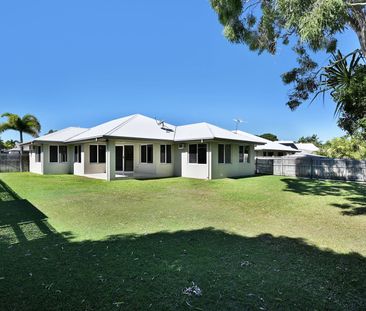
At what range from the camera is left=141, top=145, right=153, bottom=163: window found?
57.0 feet

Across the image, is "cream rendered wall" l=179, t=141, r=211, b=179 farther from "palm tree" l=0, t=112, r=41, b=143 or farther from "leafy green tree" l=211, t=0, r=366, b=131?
"palm tree" l=0, t=112, r=41, b=143

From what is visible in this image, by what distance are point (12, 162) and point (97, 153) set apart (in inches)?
389

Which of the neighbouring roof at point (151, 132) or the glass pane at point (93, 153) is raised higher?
the neighbouring roof at point (151, 132)

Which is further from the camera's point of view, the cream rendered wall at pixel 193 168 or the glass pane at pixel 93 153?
the glass pane at pixel 93 153

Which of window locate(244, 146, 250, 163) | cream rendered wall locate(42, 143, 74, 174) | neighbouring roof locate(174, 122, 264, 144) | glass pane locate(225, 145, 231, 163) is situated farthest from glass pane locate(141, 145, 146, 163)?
window locate(244, 146, 250, 163)

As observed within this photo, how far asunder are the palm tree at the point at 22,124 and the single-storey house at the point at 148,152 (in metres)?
5.99

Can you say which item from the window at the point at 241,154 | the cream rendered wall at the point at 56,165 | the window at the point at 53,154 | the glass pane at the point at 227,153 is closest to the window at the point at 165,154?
the glass pane at the point at 227,153

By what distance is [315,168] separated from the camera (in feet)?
57.1

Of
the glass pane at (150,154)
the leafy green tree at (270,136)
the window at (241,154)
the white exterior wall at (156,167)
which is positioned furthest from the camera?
the leafy green tree at (270,136)

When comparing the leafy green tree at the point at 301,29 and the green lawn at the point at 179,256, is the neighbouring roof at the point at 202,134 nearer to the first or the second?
the leafy green tree at the point at 301,29

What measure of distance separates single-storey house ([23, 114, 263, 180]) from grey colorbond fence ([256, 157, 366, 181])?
7.36 ft

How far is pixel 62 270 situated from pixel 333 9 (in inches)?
246

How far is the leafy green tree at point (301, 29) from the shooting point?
4574mm

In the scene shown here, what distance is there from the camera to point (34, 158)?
21.2 metres
